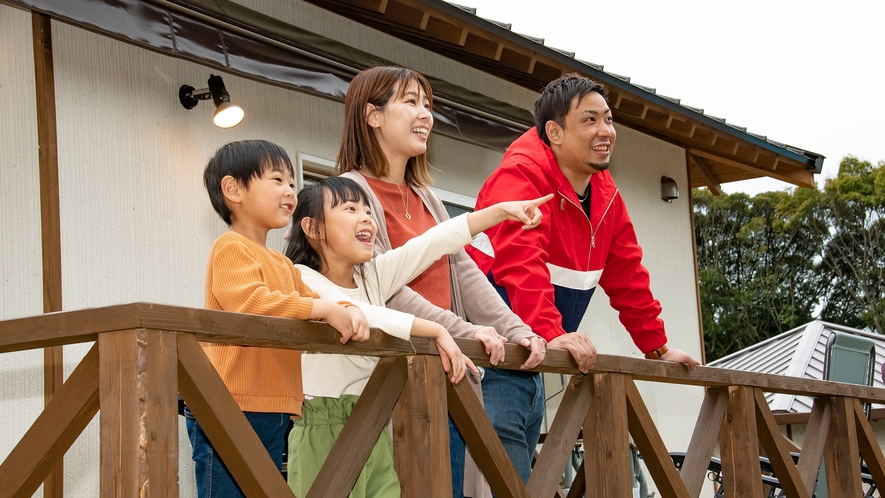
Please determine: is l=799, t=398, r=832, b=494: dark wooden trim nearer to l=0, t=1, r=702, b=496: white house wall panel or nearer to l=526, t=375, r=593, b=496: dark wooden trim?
l=526, t=375, r=593, b=496: dark wooden trim

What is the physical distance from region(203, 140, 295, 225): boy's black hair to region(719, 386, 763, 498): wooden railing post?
2215 mm

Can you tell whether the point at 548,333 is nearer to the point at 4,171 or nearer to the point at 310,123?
the point at 4,171

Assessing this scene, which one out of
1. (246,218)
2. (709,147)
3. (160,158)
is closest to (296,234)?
(246,218)

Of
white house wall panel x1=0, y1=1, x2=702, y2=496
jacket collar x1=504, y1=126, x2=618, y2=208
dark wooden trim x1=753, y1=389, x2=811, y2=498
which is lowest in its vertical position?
dark wooden trim x1=753, y1=389, x2=811, y2=498

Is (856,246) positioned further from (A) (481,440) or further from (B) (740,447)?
(A) (481,440)

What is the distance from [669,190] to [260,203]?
628 centimetres

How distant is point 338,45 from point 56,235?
196 centimetres

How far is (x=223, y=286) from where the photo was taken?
230cm

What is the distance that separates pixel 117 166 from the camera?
15.0ft

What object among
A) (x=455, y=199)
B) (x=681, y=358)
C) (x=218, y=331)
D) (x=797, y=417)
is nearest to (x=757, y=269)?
(x=797, y=417)

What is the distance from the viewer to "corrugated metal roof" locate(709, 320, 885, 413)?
1071 cm

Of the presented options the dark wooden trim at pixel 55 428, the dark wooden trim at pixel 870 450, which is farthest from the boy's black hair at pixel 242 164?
the dark wooden trim at pixel 870 450

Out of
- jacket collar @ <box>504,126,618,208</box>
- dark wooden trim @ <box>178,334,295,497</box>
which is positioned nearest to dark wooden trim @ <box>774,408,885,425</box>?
jacket collar @ <box>504,126,618,208</box>

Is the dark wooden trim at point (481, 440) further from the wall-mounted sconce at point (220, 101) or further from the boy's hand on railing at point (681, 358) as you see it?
the wall-mounted sconce at point (220, 101)
